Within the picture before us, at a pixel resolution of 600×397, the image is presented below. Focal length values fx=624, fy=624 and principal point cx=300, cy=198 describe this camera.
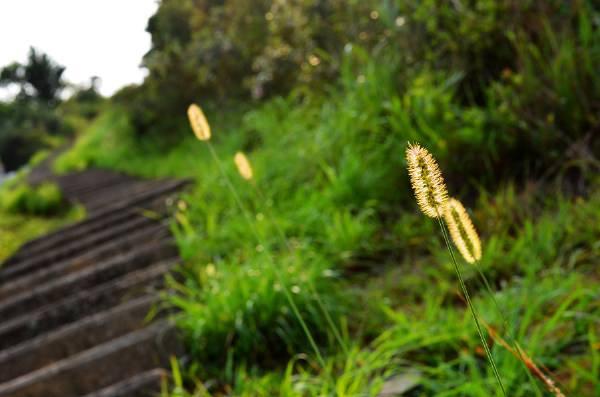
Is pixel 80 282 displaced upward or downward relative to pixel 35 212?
downward

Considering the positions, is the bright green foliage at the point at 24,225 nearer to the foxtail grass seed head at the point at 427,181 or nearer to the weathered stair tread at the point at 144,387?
the weathered stair tread at the point at 144,387

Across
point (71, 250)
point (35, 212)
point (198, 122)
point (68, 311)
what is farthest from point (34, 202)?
point (198, 122)

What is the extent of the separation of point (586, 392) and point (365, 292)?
919 mm

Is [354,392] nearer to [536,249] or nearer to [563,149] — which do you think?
[536,249]

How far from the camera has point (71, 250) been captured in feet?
14.1

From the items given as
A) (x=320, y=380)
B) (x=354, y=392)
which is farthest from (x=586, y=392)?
(x=320, y=380)

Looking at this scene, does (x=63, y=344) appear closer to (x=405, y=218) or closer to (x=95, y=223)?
(x=405, y=218)

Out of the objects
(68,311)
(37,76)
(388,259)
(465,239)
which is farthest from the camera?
(37,76)

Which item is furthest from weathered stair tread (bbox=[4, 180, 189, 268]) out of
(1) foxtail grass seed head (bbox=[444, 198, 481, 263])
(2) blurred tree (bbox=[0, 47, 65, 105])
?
(2) blurred tree (bbox=[0, 47, 65, 105])

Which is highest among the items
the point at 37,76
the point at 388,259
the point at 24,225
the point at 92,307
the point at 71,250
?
the point at 37,76

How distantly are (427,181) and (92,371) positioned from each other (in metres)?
2.18

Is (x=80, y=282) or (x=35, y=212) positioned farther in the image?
(x=35, y=212)

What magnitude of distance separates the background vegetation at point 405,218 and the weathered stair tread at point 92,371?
0.23 meters

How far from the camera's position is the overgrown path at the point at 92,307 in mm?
2367
